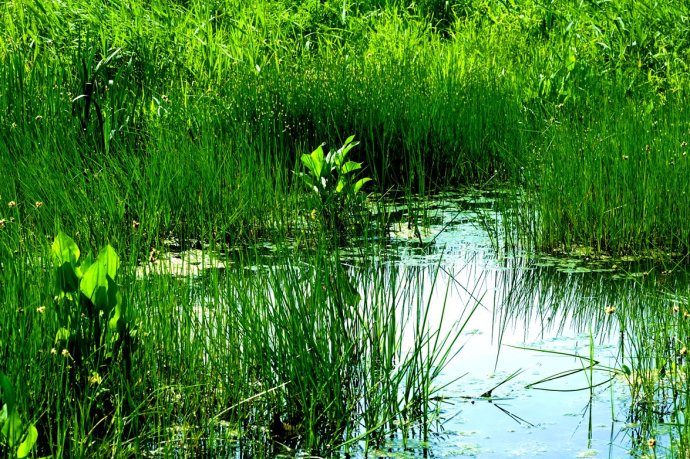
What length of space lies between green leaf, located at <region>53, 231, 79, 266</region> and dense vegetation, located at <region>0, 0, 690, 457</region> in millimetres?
21

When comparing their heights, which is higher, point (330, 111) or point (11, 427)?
point (330, 111)

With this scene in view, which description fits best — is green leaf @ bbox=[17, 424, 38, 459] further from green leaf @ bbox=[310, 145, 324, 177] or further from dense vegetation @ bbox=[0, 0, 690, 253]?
green leaf @ bbox=[310, 145, 324, 177]

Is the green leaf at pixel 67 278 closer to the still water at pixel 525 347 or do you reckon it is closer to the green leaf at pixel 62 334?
the green leaf at pixel 62 334

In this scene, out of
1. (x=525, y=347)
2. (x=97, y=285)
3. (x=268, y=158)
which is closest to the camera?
(x=97, y=285)

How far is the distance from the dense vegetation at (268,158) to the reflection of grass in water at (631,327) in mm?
488

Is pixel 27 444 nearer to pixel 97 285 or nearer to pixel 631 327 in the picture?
pixel 97 285

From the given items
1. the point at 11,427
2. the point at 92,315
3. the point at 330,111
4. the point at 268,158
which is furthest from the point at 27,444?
the point at 330,111

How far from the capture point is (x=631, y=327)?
3512 mm

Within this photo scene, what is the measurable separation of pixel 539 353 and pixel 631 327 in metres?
0.36

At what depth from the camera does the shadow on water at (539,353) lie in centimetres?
283

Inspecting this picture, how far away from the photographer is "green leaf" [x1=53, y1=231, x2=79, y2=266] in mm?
2881

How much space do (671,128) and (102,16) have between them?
4.05 m

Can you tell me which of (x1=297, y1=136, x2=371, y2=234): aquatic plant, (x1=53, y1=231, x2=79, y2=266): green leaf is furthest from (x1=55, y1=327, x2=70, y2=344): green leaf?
(x1=297, y1=136, x2=371, y2=234): aquatic plant

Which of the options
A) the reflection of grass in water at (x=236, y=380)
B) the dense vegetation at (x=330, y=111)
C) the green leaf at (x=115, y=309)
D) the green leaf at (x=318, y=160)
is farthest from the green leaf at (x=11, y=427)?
the green leaf at (x=318, y=160)
